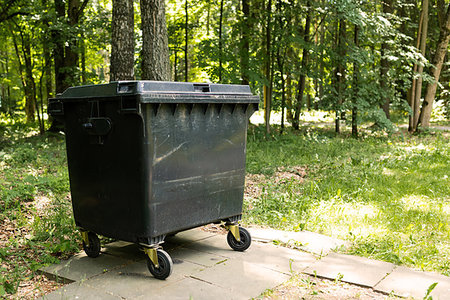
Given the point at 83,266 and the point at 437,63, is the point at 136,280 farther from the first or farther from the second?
the point at 437,63

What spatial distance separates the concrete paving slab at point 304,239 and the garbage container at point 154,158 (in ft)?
1.40

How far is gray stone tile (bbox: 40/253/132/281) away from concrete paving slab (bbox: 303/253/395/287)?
1.45 metres

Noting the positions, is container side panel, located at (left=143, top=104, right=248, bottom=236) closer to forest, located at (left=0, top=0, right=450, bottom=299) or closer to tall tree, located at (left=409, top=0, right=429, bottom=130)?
A: forest, located at (left=0, top=0, right=450, bottom=299)

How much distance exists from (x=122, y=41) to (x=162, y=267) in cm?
440

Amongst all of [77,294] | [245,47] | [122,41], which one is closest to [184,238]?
[77,294]

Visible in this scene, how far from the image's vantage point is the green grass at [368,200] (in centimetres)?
364

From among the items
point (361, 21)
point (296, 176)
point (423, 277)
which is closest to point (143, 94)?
point (423, 277)

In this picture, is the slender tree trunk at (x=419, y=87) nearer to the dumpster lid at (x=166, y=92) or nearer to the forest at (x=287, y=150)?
the forest at (x=287, y=150)

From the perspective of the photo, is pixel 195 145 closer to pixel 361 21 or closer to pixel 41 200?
pixel 41 200

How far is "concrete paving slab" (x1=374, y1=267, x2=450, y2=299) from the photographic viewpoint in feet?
8.80

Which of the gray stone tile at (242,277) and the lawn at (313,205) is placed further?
the lawn at (313,205)

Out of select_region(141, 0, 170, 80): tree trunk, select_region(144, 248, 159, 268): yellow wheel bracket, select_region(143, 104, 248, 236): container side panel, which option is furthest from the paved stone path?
select_region(141, 0, 170, 80): tree trunk

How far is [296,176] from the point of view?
682 centimetres

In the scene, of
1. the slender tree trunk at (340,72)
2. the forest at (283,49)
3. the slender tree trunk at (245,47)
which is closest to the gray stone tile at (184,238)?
the forest at (283,49)
